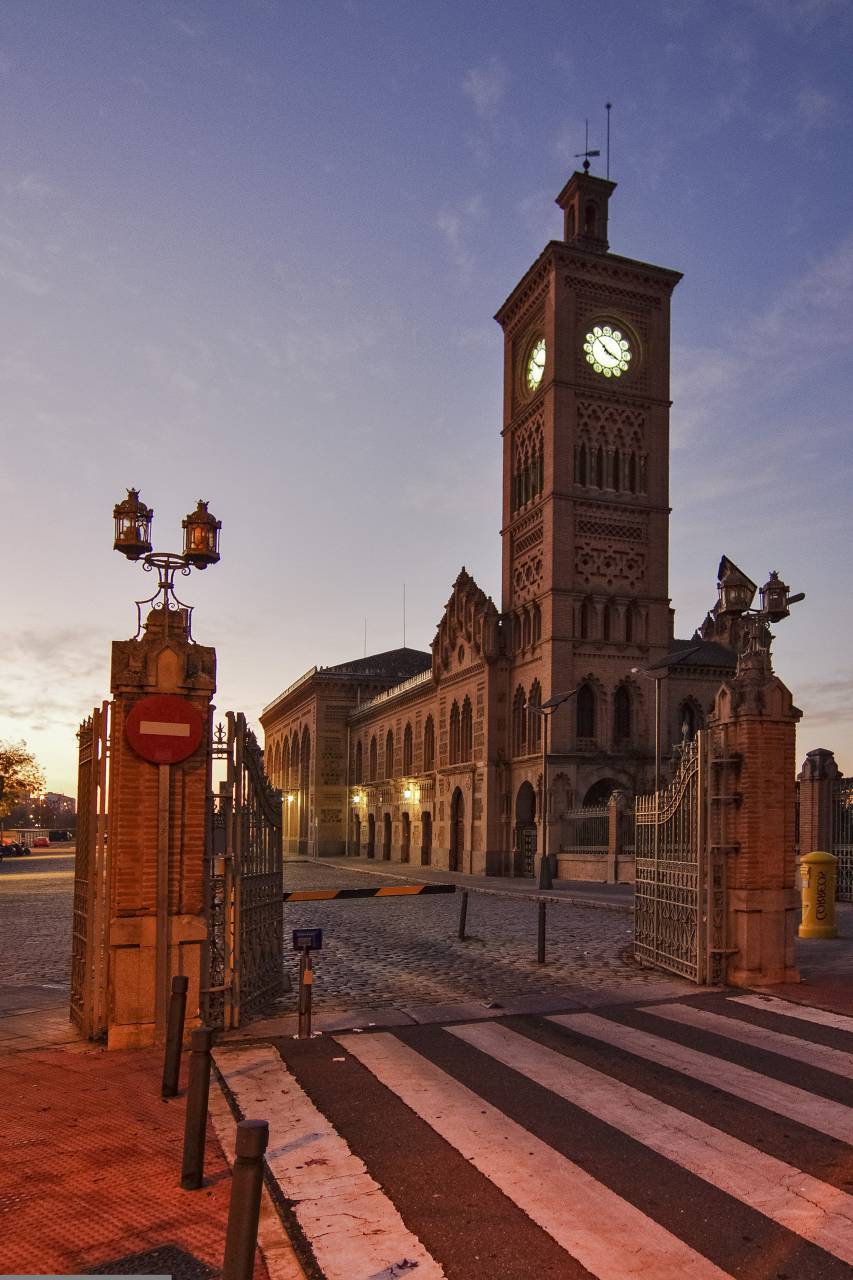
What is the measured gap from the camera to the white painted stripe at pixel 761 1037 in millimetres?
8008

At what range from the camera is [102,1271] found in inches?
177

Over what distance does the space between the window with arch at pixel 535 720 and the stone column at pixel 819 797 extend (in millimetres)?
14586

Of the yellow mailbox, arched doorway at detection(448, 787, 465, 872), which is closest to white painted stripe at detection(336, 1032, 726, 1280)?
the yellow mailbox

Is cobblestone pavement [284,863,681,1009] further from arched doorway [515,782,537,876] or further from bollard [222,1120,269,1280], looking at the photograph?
arched doorway [515,782,537,876]

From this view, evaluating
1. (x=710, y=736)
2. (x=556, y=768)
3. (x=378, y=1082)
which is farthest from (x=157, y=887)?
(x=556, y=768)

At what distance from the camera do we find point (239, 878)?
30.9 ft

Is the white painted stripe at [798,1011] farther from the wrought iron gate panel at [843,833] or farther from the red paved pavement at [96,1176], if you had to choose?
the wrought iron gate panel at [843,833]

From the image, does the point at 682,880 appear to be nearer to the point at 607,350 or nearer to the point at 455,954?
the point at 455,954

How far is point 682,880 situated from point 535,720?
28.1 metres

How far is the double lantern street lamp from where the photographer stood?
12.0 meters

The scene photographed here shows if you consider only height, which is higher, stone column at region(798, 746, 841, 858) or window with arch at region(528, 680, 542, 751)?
window with arch at region(528, 680, 542, 751)

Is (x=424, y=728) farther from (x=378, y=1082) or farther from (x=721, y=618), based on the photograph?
(x=378, y=1082)

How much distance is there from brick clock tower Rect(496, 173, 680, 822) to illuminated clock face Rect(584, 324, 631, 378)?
61mm

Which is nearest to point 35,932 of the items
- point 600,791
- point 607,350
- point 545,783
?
point 545,783
